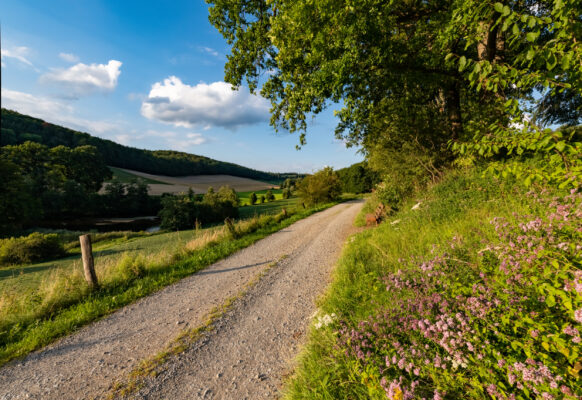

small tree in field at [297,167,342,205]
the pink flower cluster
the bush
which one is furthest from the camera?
small tree in field at [297,167,342,205]

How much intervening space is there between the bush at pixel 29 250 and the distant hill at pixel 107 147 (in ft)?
201

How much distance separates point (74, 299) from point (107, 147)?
92.5 metres

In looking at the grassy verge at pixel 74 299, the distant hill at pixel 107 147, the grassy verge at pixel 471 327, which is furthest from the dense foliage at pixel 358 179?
the distant hill at pixel 107 147

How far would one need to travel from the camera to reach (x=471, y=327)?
2.09m

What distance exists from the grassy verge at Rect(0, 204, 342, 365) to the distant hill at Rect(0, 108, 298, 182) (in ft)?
255

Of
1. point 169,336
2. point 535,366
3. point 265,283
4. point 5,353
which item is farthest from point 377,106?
point 5,353

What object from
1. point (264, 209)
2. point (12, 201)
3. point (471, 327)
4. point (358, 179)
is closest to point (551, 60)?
point (471, 327)

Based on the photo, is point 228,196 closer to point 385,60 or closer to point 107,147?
point 385,60

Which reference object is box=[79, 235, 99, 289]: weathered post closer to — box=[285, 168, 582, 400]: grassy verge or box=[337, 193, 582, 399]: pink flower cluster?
box=[285, 168, 582, 400]: grassy verge

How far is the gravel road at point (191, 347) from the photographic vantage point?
2920 millimetres

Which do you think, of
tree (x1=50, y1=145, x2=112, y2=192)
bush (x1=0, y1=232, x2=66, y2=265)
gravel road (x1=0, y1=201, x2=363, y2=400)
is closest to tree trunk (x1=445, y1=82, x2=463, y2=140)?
gravel road (x1=0, y1=201, x2=363, y2=400)

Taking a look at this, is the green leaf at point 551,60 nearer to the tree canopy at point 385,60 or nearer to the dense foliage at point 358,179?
the tree canopy at point 385,60

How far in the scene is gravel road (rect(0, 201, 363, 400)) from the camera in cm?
292

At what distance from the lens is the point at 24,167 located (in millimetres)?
42156
